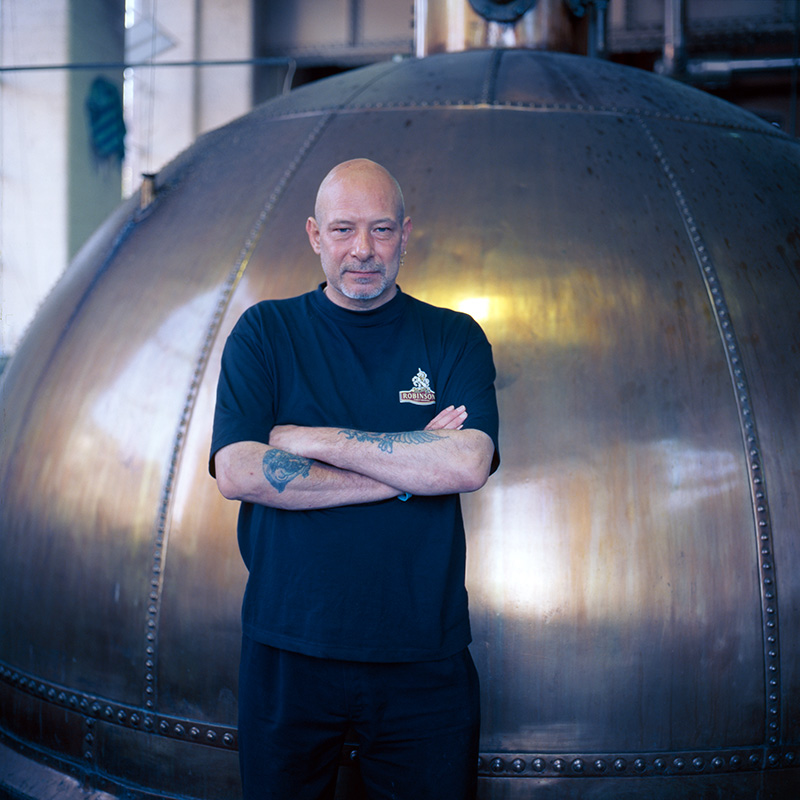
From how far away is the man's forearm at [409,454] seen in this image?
1969 mm

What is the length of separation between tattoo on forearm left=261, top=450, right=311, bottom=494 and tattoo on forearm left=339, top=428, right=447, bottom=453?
121mm

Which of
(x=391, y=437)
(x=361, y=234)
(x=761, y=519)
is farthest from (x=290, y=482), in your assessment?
(x=761, y=519)

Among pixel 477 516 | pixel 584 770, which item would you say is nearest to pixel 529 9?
pixel 477 516

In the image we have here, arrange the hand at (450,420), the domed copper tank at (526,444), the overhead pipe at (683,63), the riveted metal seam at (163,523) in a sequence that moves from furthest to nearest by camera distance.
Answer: the overhead pipe at (683,63) < the riveted metal seam at (163,523) < the domed copper tank at (526,444) < the hand at (450,420)

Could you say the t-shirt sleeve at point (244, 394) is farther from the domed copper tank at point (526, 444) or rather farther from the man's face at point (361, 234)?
the domed copper tank at point (526, 444)

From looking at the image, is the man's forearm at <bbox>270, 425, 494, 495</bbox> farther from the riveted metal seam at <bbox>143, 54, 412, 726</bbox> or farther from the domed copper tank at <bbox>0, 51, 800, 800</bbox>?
the riveted metal seam at <bbox>143, 54, 412, 726</bbox>

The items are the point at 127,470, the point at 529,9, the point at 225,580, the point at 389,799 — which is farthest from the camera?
the point at 529,9

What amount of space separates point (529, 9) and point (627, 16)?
839cm

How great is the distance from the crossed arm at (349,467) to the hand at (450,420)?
4 cm

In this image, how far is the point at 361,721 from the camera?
2.01 metres

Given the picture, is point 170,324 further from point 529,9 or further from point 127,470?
A: point 529,9

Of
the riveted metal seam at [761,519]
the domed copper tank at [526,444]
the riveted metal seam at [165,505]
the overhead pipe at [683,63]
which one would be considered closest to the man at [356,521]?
the domed copper tank at [526,444]

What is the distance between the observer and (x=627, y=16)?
37.1 feet

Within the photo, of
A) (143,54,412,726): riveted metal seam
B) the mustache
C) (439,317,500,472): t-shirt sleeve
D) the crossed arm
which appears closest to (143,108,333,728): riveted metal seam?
(143,54,412,726): riveted metal seam
